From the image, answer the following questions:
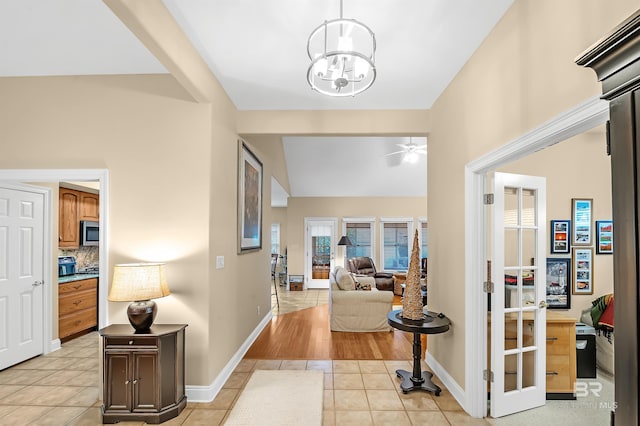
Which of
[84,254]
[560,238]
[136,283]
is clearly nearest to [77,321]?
[84,254]

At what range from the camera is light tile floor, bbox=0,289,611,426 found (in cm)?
274

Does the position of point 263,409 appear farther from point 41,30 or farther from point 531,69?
point 41,30

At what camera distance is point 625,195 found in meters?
0.85

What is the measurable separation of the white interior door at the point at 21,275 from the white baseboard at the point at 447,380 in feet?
14.5

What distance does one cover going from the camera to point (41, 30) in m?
2.48

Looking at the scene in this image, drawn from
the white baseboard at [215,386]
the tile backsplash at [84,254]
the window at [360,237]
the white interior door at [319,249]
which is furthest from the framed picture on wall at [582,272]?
the tile backsplash at [84,254]

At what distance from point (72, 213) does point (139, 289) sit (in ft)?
11.3

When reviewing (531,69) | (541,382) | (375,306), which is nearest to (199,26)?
(531,69)

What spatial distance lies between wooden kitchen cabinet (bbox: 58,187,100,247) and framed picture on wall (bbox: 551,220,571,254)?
6.23 metres

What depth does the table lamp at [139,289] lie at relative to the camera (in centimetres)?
263

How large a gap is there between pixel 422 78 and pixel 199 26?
6.12 feet

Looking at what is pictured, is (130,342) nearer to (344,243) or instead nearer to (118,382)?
(118,382)

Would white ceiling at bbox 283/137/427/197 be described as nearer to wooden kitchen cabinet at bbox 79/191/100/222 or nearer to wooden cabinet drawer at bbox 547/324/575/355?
wooden kitchen cabinet at bbox 79/191/100/222

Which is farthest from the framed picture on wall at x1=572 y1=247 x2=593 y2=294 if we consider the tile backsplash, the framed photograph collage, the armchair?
the tile backsplash
